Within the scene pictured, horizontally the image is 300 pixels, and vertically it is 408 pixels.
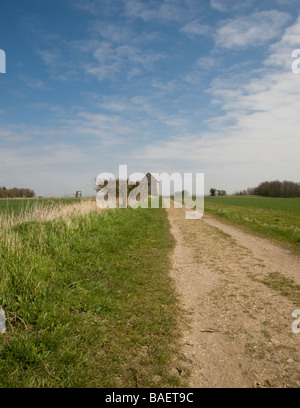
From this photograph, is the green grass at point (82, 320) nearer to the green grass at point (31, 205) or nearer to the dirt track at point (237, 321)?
the dirt track at point (237, 321)

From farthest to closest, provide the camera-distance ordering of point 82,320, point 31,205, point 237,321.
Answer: point 31,205
point 237,321
point 82,320

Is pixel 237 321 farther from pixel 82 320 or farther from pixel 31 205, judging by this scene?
pixel 31 205

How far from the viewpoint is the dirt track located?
121 inches

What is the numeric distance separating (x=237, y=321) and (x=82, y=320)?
264 cm

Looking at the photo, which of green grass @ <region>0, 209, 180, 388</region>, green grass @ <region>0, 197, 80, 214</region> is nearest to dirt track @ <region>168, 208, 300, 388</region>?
green grass @ <region>0, 209, 180, 388</region>

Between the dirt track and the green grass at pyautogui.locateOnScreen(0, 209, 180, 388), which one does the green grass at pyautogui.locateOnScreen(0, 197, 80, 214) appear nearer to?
the green grass at pyautogui.locateOnScreen(0, 209, 180, 388)

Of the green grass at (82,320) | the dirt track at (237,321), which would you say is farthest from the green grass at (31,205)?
the dirt track at (237,321)

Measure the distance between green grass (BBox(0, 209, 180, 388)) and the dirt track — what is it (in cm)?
39

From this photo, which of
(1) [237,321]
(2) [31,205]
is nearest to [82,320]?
(1) [237,321]

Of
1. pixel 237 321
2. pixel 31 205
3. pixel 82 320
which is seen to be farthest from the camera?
pixel 31 205

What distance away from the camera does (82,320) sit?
403cm
